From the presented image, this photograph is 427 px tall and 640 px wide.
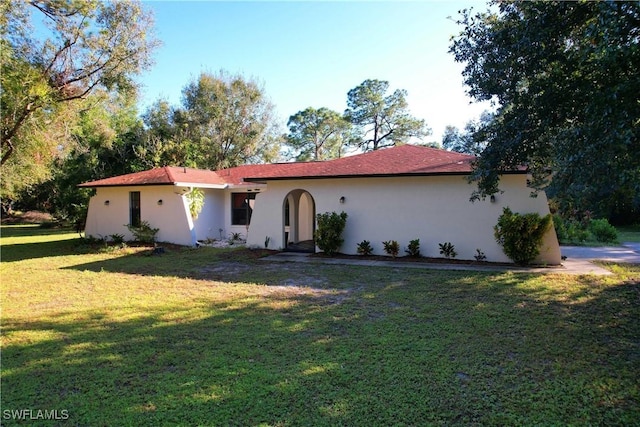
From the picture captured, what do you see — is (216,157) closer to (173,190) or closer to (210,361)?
(173,190)

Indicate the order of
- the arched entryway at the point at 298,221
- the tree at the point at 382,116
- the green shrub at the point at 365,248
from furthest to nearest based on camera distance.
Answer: the tree at the point at 382,116 → the arched entryway at the point at 298,221 → the green shrub at the point at 365,248

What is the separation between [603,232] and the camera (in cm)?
1656

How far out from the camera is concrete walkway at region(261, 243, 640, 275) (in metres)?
9.94

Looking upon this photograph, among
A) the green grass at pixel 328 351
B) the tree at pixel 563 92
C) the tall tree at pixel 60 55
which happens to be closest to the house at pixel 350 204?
the green grass at pixel 328 351

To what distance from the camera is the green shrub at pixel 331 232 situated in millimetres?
12641

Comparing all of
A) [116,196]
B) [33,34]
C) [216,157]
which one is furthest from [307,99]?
[33,34]

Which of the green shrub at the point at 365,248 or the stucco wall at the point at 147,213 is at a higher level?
the stucco wall at the point at 147,213

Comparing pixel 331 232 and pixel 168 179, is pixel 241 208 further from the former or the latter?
pixel 331 232

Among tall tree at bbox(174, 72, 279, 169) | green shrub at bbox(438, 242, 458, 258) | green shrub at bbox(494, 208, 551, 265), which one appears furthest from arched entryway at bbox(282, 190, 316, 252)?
tall tree at bbox(174, 72, 279, 169)

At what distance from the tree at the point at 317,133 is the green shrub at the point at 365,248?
30.0 meters

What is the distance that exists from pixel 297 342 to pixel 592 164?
170 inches

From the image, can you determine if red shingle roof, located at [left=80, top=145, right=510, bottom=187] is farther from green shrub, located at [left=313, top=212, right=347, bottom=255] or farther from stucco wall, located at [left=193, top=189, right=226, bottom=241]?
green shrub, located at [left=313, top=212, right=347, bottom=255]

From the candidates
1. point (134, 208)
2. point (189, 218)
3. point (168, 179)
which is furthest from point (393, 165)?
point (134, 208)

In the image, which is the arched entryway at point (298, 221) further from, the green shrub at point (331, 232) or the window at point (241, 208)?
the window at point (241, 208)
